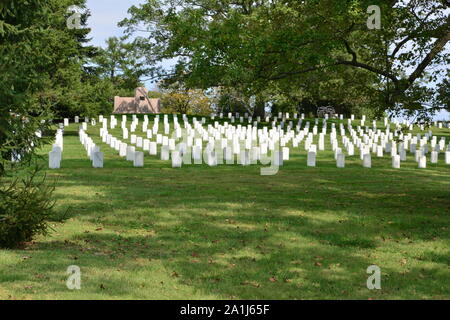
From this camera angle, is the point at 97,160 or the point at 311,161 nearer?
the point at 97,160

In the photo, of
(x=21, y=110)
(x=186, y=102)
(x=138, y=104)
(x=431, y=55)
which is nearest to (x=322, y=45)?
(x=431, y=55)

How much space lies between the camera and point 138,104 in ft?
181

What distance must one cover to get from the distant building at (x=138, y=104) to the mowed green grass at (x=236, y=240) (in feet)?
124

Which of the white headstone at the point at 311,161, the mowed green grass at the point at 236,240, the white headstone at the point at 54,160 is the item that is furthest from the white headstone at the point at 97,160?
the white headstone at the point at 311,161

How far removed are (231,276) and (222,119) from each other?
1390 inches

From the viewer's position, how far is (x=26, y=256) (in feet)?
27.8

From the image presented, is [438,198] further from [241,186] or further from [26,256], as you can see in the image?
[26,256]

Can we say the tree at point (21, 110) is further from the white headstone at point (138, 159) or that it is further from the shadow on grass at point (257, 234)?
the white headstone at point (138, 159)

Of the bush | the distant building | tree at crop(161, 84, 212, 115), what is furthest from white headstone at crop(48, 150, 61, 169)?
tree at crop(161, 84, 212, 115)

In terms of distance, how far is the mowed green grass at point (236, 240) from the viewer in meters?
7.34

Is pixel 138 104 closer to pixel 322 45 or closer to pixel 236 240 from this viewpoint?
pixel 322 45

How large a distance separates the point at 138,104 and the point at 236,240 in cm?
4661

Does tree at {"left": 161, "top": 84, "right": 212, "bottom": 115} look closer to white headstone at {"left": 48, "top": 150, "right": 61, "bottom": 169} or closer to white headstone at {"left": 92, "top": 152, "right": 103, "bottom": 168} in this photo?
white headstone at {"left": 92, "top": 152, "right": 103, "bottom": 168}
